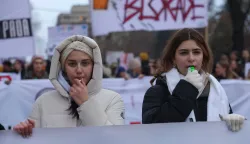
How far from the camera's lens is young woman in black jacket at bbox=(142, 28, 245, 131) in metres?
3.09

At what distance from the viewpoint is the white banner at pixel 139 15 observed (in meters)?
9.55

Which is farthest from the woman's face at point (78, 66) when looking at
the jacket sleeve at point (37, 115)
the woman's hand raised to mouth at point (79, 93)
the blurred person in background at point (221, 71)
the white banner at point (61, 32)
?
the white banner at point (61, 32)

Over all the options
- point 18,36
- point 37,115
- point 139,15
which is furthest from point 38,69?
point 37,115

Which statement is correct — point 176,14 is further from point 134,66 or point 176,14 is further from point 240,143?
point 240,143

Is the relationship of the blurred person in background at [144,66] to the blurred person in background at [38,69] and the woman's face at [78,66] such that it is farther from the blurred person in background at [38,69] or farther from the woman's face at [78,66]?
the woman's face at [78,66]

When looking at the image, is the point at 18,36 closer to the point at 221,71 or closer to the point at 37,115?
the point at 221,71

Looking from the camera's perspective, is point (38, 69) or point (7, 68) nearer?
point (38, 69)

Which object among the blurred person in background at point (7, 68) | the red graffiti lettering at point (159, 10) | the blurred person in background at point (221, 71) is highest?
the red graffiti lettering at point (159, 10)

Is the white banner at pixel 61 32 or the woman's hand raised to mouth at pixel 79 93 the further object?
the white banner at pixel 61 32

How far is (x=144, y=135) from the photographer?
122 inches

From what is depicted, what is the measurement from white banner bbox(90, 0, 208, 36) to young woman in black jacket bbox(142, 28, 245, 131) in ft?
20.2

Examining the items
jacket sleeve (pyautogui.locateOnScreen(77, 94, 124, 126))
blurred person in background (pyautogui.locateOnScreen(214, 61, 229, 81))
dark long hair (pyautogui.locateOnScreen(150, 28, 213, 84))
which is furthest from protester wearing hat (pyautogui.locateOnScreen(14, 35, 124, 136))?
blurred person in background (pyautogui.locateOnScreen(214, 61, 229, 81))

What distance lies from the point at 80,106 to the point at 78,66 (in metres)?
0.24

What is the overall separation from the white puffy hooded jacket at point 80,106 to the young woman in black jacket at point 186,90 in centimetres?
18
